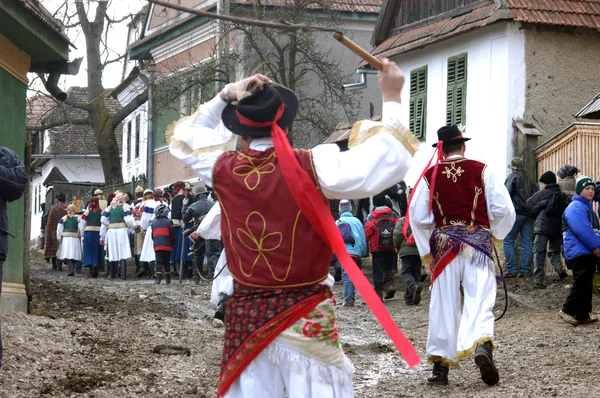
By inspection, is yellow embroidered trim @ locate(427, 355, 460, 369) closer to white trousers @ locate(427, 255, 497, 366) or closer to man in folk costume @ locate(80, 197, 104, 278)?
white trousers @ locate(427, 255, 497, 366)

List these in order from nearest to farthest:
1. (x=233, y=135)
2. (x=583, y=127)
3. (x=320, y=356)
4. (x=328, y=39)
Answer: (x=320, y=356) → (x=233, y=135) → (x=583, y=127) → (x=328, y=39)

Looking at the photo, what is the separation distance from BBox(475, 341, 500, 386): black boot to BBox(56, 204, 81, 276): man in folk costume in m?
16.2

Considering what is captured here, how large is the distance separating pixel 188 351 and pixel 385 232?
6.10 m

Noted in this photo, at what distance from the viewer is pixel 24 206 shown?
12.4 meters

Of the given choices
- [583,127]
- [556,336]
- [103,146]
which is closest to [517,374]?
[556,336]

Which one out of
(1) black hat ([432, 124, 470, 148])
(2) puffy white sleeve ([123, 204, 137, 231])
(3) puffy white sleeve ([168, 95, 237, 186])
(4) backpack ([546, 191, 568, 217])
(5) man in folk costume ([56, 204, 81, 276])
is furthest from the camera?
(5) man in folk costume ([56, 204, 81, 276])

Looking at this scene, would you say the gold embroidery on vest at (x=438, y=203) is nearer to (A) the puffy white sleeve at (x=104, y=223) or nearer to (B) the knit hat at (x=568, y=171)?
(B) the knit hat at (x=568, y=171)

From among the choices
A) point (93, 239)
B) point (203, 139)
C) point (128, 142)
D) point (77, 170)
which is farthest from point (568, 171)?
point (77, 170)

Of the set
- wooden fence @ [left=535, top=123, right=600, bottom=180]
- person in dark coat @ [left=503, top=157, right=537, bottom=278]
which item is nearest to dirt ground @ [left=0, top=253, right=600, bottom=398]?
person in dark coat @ [left=503, top=157, right=537, bottom=278]

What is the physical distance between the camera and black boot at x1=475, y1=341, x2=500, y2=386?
8.05 metres

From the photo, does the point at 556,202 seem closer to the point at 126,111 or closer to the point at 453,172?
the point at 453,172

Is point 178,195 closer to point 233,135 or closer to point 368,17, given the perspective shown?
point 368,17

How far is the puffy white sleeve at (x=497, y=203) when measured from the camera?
8664 mm

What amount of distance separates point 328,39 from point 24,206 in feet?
58.7
